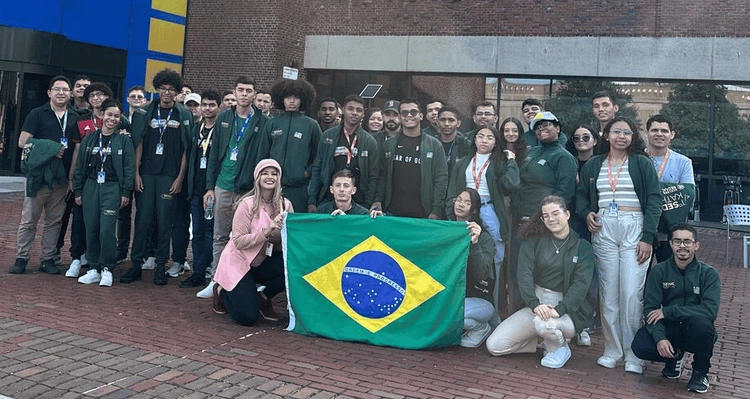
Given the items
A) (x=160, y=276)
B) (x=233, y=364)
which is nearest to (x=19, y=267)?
(x=160, y=276)

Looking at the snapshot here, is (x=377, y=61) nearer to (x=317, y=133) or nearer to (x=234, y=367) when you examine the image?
(x=317, y=133)

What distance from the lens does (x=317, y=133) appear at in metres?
7.97

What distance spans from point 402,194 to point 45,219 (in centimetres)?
435

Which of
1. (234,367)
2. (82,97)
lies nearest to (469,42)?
(82,97)

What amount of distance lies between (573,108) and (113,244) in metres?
14.3

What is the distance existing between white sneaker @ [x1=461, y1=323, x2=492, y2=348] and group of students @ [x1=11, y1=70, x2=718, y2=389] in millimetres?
13

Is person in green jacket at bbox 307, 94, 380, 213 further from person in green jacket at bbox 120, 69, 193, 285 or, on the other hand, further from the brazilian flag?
person in green jacket at bbox 120, 69, 193, 285

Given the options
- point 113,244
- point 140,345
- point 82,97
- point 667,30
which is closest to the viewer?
point 140,345

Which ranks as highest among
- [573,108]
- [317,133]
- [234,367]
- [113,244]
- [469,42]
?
[469,42]

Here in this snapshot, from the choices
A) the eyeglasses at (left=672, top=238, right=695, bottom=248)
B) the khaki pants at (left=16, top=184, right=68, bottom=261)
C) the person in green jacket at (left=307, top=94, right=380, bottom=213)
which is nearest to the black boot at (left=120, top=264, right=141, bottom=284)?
the khaki pants at (left=16, top=184, right=68, bottom=261)

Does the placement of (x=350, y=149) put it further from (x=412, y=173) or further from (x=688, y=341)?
(x=688, y=341)

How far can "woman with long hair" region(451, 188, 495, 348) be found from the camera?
6.56 m

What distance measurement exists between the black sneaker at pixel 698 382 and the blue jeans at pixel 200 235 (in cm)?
528

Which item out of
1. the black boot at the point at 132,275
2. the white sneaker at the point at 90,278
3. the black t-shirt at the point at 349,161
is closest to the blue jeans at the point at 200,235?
the black boot at the point at 132,275
